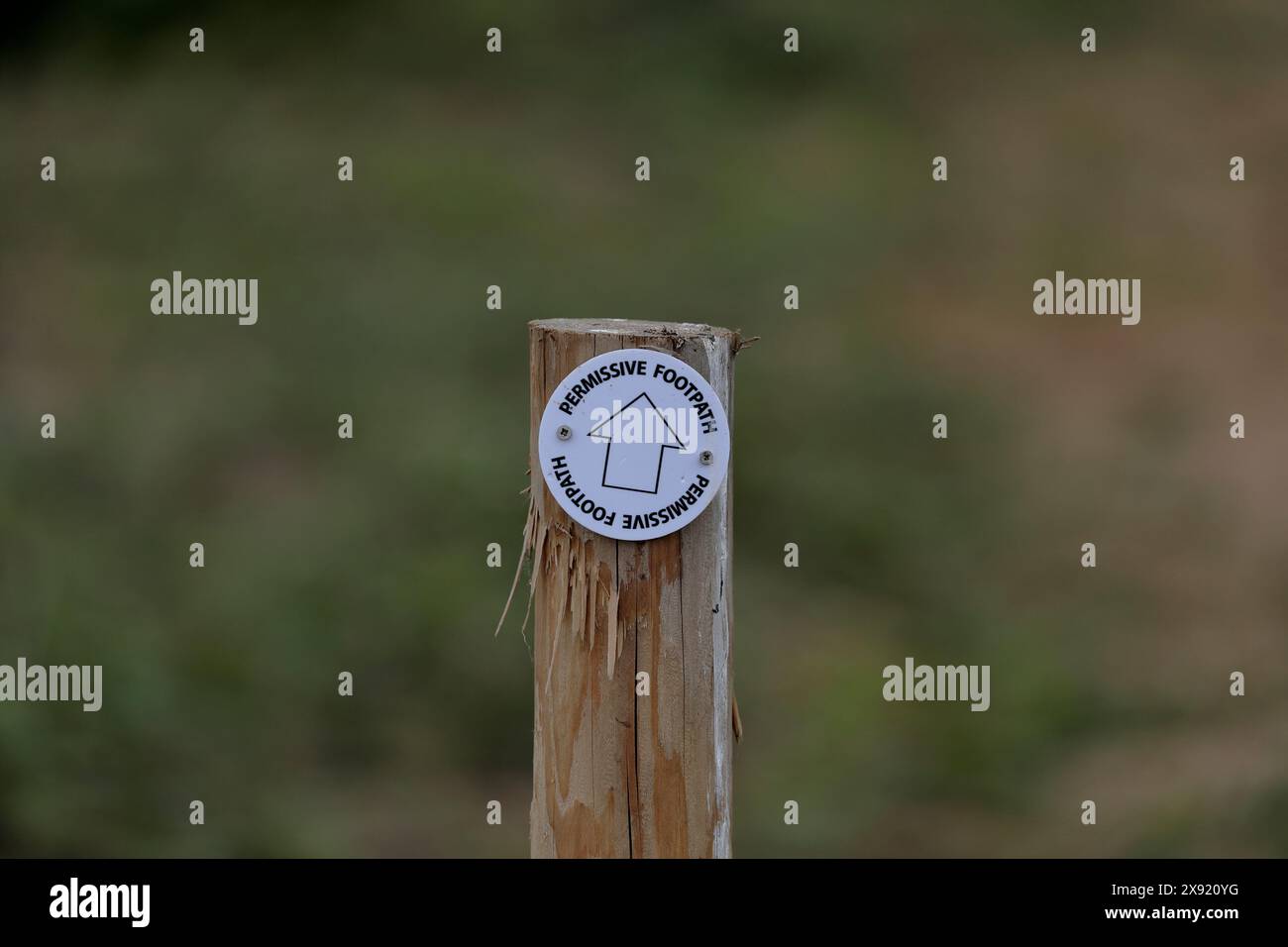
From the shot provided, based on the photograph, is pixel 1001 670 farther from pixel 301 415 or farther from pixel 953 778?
pixel 301 415

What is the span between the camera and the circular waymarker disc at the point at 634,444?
1.88m

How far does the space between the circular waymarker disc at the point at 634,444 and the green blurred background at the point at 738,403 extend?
3.17m

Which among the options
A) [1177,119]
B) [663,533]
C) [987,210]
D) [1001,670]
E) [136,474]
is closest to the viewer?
[663,533]

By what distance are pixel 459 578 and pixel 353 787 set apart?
1.02 meters

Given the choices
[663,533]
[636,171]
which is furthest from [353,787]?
[636,171]

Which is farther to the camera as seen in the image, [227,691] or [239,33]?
[239,33]

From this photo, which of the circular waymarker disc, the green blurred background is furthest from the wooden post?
the green blurred background

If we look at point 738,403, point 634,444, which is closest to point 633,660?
point 634,444

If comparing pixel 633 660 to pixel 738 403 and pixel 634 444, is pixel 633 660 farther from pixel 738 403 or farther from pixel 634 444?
pixel 738 403

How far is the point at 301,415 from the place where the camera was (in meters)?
6.80

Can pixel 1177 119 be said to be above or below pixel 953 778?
above

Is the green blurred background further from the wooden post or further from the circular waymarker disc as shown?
the circular waymarker disc

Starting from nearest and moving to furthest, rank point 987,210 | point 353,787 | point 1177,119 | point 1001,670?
point 353,787, point 1001,670, point 987,210, point 1177,119

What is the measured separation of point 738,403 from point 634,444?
4.92 meters
